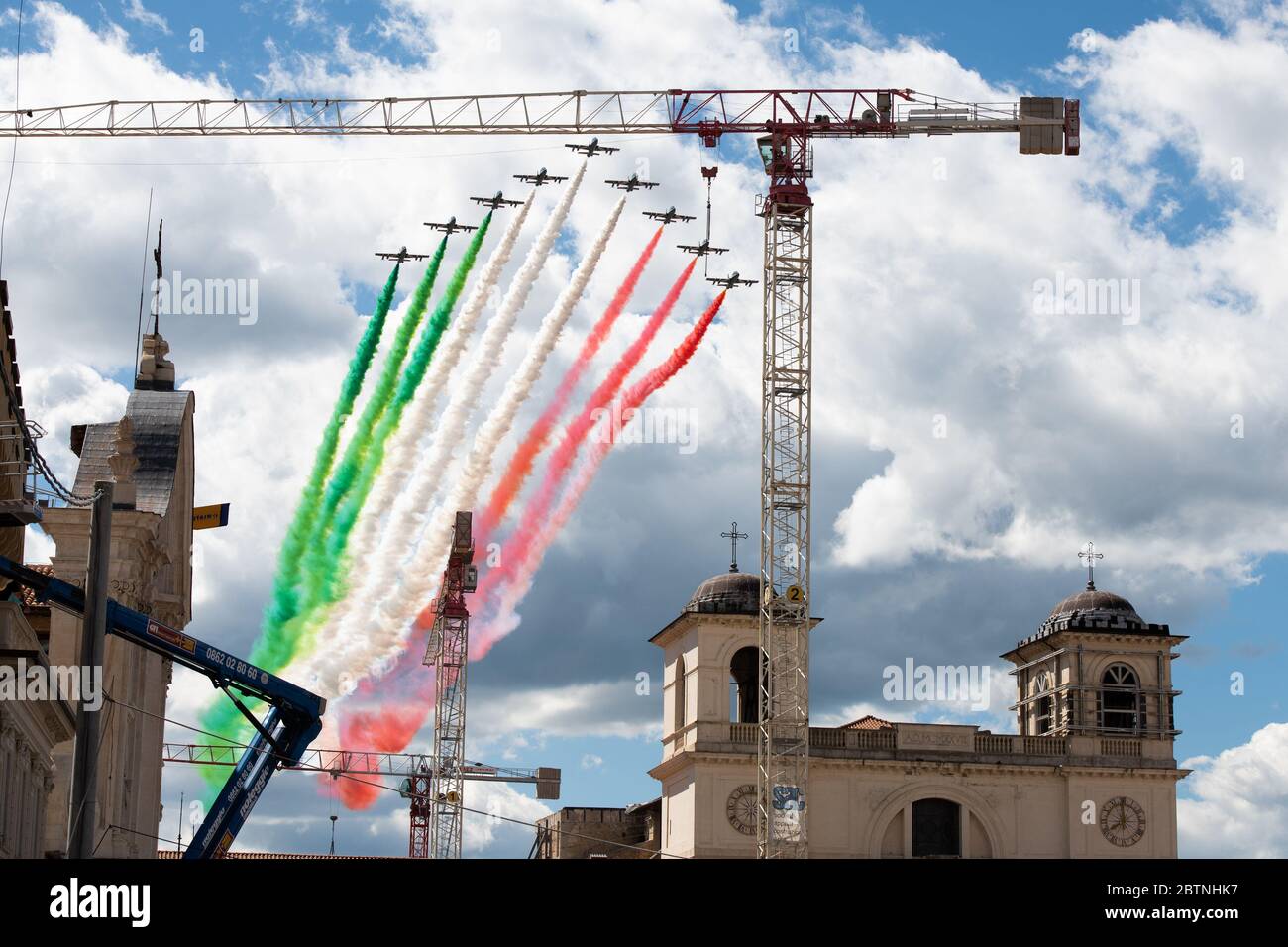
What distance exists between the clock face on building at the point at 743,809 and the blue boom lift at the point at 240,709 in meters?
44.9

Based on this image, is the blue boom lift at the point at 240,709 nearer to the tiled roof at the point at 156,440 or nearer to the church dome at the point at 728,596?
the tiled roof at the point at 156,440

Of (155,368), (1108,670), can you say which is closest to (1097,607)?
(1108,670)

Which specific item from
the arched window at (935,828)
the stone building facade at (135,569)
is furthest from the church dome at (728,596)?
the stone building facade at (135,569)

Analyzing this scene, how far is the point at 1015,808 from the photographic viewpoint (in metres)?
111

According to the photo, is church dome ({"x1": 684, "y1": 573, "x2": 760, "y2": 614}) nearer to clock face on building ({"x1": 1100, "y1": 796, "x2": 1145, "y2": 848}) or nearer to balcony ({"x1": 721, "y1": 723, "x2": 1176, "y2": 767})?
balcony ({"x1": 721, "y1": 723, "x2": 1176, "y2": 767})

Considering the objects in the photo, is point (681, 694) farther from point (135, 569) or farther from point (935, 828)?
point (135, 569)

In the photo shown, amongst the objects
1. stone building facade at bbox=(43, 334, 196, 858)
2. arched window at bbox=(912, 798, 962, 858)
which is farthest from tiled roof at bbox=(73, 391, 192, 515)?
arched window at bbox=(912, 798, 962, 858)

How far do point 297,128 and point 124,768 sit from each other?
57777 mm

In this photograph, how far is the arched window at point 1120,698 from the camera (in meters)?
113

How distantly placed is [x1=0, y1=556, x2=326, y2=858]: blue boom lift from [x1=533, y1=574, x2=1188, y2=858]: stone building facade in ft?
148

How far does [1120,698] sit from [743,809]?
2188cm

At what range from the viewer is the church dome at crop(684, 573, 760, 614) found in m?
112

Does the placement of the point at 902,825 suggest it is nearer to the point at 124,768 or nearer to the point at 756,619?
the point at 756,619
